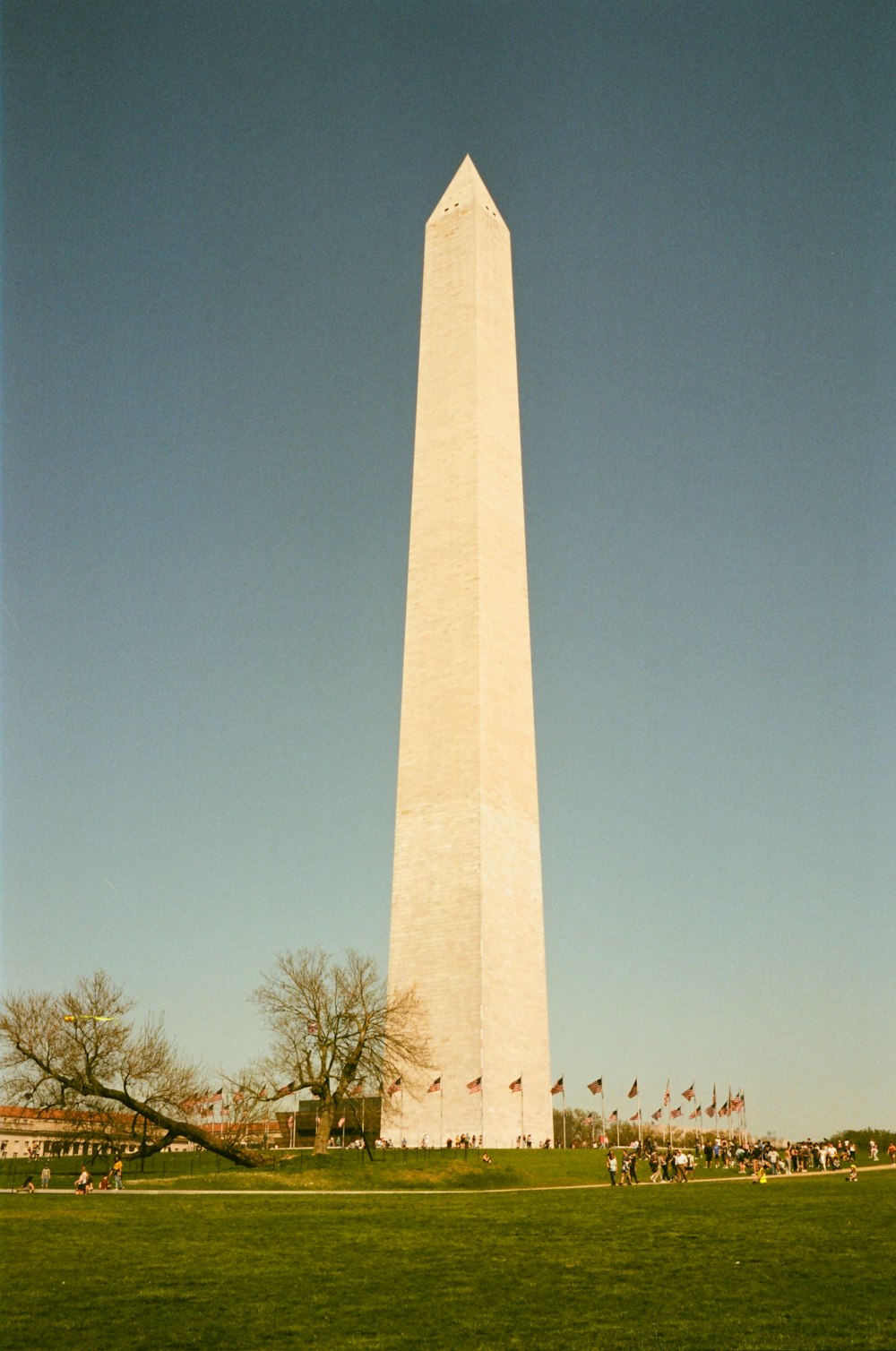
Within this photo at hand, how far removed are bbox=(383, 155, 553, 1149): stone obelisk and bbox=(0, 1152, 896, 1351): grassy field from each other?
1970 centimetres

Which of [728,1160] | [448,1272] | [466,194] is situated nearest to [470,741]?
[728,1160]

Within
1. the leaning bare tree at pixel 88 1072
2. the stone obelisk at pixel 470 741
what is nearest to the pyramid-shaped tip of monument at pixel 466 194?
the stone obelisk at pixel 470 741

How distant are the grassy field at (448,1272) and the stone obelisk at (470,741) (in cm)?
1970

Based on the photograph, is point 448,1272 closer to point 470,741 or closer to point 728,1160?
point 470,741

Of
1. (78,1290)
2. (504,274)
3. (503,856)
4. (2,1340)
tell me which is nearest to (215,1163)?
(503,856)

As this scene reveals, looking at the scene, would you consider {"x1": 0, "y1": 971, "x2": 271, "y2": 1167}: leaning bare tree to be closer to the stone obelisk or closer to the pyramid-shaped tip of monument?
the stone obelisk

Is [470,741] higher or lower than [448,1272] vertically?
higher

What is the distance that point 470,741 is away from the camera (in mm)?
51156

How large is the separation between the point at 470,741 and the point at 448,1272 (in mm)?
35372

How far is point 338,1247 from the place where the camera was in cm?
1858

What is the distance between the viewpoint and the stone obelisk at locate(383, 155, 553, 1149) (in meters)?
47.8

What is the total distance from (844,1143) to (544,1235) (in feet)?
119

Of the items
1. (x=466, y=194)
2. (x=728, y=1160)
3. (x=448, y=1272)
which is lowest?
(x=448, y=1272)

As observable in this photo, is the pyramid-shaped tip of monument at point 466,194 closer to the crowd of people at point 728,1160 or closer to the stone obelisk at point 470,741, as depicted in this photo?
the stone obelisk at point 470,741
